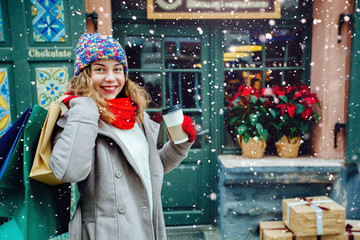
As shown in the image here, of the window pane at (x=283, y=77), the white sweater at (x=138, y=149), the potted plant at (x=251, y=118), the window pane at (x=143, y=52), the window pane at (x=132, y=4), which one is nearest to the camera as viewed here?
the white sweater at (x=138, y=149)

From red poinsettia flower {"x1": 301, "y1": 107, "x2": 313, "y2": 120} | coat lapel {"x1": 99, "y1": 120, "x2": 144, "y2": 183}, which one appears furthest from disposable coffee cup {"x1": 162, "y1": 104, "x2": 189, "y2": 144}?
red poinsettia flower {"x1": 301, "y1": 107, "x2": 313, "y2": 120}

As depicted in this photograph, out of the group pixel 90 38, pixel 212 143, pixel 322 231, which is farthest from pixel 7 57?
pixel 322 231

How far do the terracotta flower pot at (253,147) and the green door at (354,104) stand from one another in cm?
91

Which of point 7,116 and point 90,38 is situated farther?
point 7,116

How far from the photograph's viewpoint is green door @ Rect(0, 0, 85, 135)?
2445 millimetres

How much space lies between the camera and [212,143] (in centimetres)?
319

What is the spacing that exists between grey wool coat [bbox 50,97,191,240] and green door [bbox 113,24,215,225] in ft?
6.06

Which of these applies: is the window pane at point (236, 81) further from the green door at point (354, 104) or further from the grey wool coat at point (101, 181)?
the grey wool coat at point (101, 181)

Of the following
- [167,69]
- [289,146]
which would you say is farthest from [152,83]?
[289,146]

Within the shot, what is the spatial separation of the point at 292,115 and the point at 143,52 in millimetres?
1815

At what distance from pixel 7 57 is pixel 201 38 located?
2016 millimetres

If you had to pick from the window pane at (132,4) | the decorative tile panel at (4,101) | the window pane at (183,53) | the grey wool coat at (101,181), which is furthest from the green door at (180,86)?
the grey wool coat at (101,181)

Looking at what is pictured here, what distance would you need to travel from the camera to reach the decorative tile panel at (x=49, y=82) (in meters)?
2.51

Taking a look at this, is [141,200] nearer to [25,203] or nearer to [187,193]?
[25,203]
